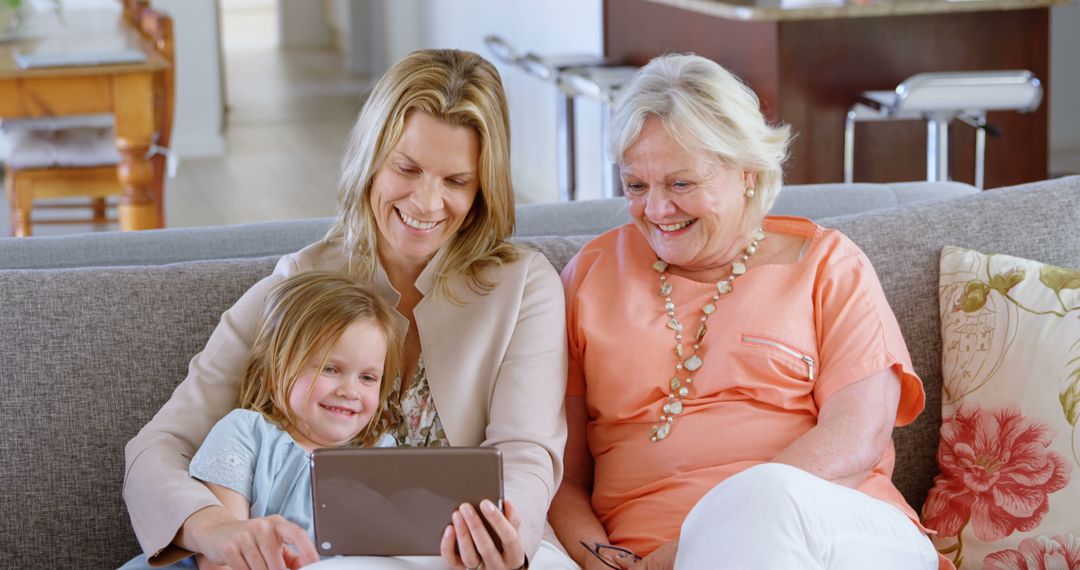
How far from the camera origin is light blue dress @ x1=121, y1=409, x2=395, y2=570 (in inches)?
61.6

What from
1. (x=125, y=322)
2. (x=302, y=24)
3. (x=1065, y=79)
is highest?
(x=302, y=24)

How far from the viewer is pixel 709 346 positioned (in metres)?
1.74

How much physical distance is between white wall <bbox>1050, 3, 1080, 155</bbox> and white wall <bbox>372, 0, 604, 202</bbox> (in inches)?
97.8

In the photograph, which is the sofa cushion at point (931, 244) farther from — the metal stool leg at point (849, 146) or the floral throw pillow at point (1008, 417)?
the metal stool leg at point (849, 146)

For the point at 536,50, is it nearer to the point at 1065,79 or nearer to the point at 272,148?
the point at 272,148

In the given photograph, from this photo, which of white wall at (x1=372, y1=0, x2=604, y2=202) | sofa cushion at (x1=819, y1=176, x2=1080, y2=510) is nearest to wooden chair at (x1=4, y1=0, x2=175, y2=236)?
white wall at (x1=372, y1=0, x2=604, y2=202)

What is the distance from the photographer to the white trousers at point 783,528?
1.41 metres

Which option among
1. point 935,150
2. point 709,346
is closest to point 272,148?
point 935,150

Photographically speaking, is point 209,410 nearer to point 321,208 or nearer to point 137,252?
point 137,252

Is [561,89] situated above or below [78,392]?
above

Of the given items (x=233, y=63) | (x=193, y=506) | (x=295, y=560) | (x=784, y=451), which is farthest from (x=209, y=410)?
(x=233, y=63)

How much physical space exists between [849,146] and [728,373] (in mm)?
2387

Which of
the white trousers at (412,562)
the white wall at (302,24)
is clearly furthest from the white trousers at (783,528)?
the white wall at (302,24)

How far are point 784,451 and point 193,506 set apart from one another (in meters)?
0.72
